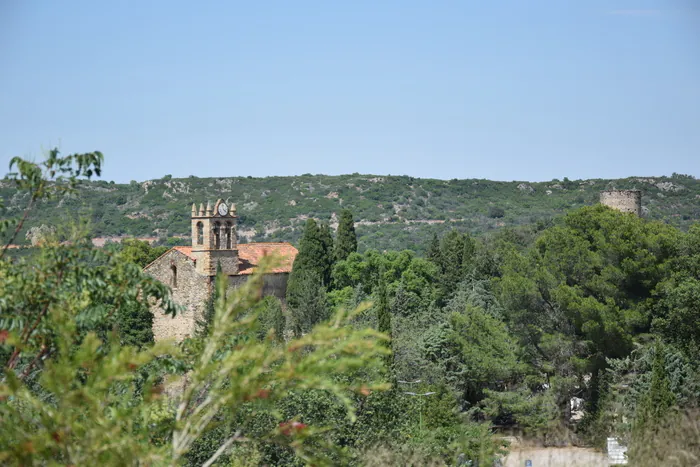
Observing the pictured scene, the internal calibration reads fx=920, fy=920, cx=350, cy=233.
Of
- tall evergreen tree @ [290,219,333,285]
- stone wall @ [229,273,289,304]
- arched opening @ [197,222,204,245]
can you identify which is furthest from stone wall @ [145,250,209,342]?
tall evergreen tree @ [290,219,333,285]

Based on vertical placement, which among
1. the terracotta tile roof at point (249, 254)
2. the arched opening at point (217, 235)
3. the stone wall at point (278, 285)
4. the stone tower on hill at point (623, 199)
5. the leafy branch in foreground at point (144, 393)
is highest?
the stone tower on hill at point (623, 199)

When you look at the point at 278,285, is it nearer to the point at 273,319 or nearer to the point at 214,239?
the point at 214,239

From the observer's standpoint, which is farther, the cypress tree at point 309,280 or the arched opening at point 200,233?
the arched opening at point 200,233

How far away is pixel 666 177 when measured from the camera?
119 meters

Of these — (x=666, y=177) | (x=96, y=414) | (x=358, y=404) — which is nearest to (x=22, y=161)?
(x=96, y=414)

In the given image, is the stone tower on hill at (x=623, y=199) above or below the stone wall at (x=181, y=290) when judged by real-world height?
above

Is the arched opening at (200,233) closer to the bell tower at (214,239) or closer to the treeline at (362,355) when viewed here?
the bell tower at (214,239)

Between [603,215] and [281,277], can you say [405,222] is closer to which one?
[281,277]

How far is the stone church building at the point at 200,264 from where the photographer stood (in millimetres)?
43094

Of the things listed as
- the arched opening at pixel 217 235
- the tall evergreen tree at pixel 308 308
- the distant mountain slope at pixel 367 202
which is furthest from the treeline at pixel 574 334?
the distant mountain slope at pixel 367 202

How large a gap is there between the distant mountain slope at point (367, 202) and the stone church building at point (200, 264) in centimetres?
4449

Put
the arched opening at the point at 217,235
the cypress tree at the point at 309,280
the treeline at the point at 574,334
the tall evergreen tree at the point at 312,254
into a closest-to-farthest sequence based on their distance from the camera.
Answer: the treeline at the point at 574,334 → the cypress tree at the point at 309,280 → the arched opening at the point at 217,235 → the tall evergreen tree at the point at 312,254

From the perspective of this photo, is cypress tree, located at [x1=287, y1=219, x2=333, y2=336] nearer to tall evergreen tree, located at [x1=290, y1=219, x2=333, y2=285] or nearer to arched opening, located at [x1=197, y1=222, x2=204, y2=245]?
tall evergreen tree, located at [x1=290, y1=219, x2=333, y2=285]

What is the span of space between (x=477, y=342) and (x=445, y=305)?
516 inches
